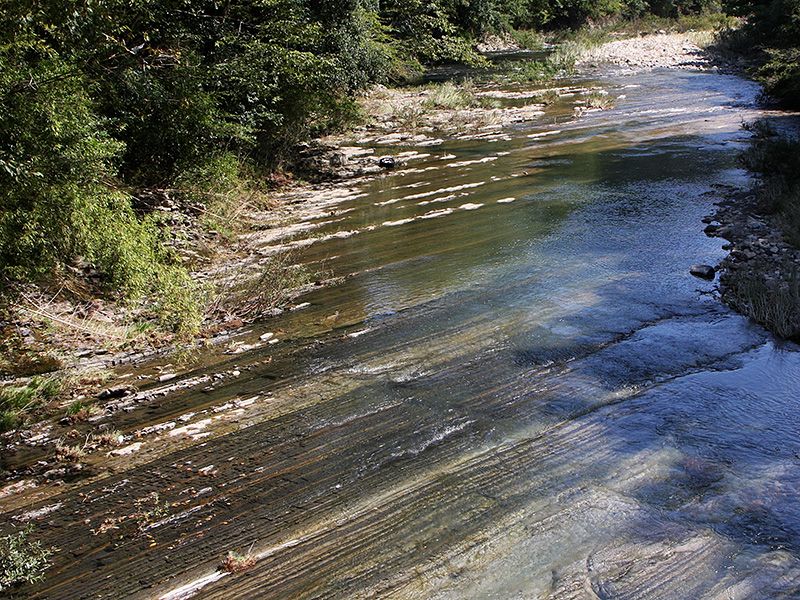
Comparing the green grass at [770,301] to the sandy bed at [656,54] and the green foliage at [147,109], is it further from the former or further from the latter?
the sandy bed at [656,54]

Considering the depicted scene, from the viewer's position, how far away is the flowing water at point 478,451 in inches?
171

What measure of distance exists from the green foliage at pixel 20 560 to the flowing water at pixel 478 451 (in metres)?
0.13

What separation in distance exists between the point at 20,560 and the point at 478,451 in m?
3.38

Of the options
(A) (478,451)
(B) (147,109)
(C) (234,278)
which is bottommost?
(A) (478,451)

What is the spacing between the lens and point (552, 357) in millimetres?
7102

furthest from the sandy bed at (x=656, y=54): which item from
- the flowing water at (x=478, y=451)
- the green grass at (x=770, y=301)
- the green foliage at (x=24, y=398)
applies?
the green foliage at (x=24, y=398)

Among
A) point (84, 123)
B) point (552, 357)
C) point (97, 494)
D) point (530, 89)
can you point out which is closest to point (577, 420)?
point (552, 357)

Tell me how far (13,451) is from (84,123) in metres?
3.60

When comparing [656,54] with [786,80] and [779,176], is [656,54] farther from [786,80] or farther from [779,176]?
[779,176]

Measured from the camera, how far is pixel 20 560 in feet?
14.9

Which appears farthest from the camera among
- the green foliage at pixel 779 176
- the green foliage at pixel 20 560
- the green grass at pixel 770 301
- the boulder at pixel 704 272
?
the green foliage at pixel 779 176

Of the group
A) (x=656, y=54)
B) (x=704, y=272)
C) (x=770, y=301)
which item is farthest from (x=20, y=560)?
(x=656, y=54)

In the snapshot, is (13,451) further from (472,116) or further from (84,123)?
(472,116)

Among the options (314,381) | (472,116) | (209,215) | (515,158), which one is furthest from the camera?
(472,116)
